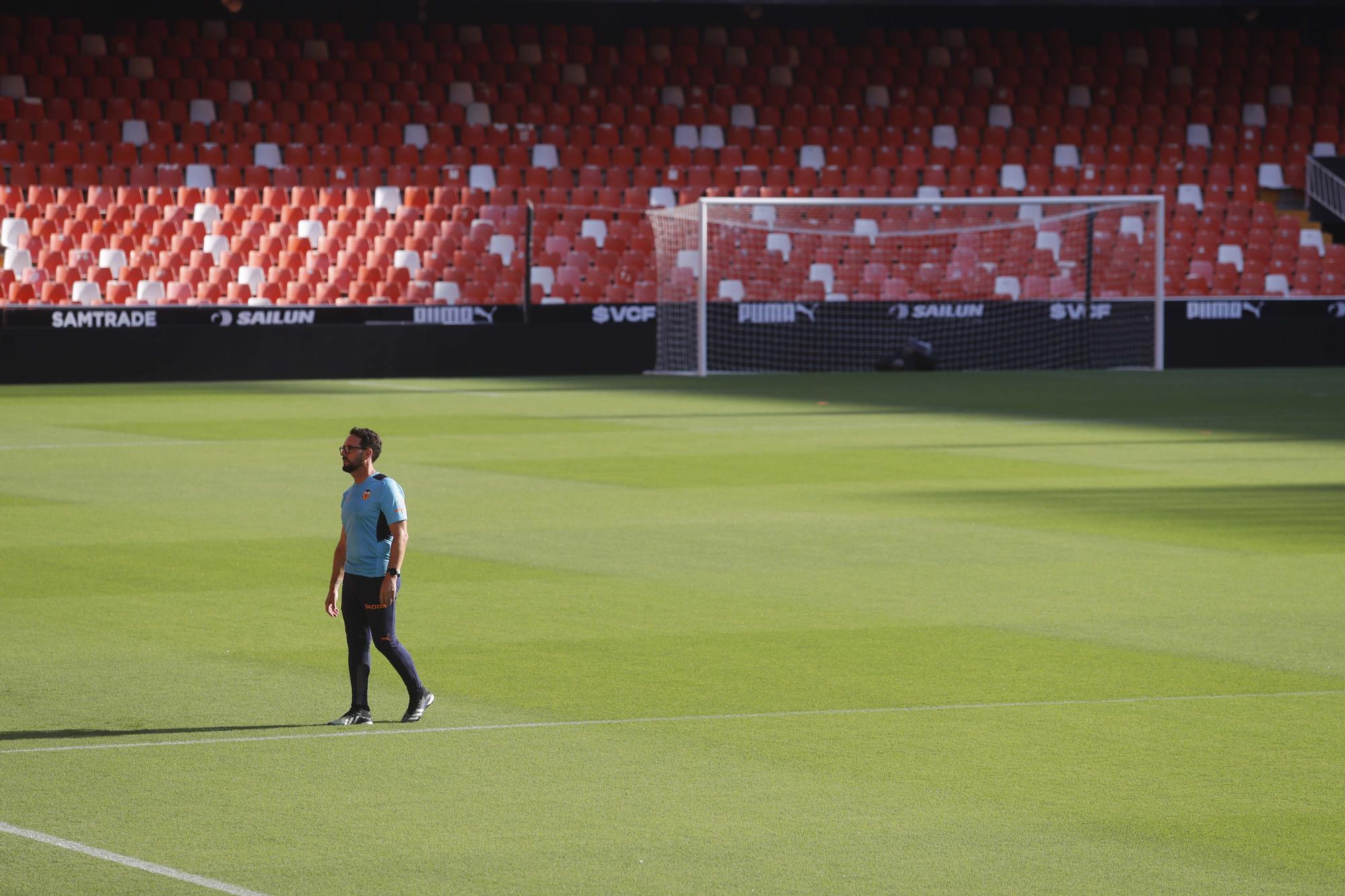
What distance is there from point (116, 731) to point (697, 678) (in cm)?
239

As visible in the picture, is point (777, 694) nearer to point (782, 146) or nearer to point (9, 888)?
point (9, 888)

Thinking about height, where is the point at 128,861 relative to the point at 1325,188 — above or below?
below

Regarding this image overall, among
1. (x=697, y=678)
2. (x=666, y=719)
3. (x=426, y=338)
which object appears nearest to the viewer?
(x=666, y=719)

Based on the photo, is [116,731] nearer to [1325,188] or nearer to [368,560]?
[368,560]

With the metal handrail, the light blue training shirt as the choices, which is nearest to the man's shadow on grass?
the light blue training shirt

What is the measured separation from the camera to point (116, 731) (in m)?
7.58

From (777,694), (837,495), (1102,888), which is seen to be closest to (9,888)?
(1102,888)

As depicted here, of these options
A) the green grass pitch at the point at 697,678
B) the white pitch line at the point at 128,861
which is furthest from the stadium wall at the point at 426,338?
the white pitch line at the point at 128,861

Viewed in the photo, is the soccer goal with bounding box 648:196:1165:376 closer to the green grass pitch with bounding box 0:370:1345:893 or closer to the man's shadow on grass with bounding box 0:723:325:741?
the green grass pitch with bounding box 0:370:1345:893

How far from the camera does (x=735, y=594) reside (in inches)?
428

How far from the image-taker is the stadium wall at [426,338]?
Result: 29.9 metres

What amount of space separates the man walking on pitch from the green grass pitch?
29 centimetres

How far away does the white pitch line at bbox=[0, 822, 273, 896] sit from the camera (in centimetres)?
560

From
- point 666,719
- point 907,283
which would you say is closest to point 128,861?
point 666,719
